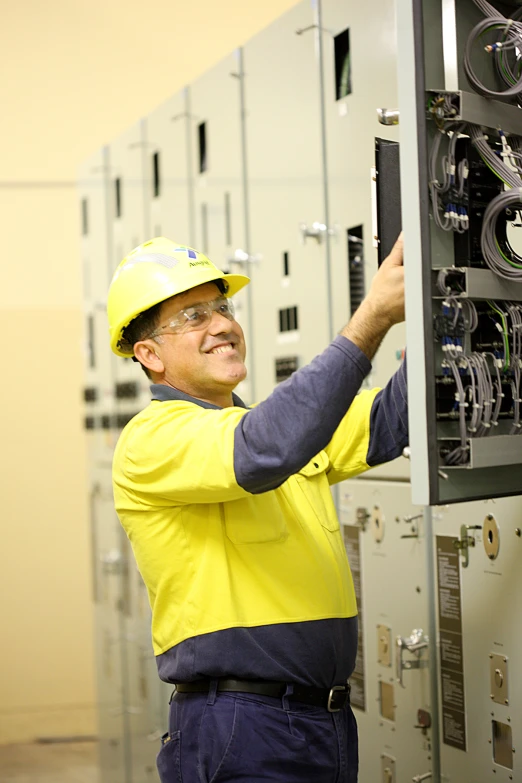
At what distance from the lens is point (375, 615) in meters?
2.97

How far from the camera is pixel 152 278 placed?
2088mm

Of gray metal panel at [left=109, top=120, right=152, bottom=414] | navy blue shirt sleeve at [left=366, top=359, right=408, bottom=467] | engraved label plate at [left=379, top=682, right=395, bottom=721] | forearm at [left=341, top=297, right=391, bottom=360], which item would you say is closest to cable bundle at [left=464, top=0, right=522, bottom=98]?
forearm at [left=341, top=297, right=391, bottom=360]

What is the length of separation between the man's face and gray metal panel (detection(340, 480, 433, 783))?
902 millimetres

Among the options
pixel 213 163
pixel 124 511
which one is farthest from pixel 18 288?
pixel 124 511

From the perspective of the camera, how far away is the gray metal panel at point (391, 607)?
274cm

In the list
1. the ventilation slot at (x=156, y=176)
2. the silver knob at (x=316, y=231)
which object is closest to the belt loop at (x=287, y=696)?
the silver knob at (x=316, y=231)

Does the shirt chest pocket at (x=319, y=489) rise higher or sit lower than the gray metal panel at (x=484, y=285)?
lower

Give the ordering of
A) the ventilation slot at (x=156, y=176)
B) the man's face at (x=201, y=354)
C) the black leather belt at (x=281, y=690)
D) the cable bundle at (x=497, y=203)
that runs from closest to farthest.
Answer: the cable bundle at (x=497, y=203), the black leather belt at (x=281, y=690), the man's face at (x=201, y=354), the ventilation slot at (x=156, y=176)

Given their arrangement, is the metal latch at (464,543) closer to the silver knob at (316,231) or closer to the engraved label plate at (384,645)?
the engraved label plate at (384,645)

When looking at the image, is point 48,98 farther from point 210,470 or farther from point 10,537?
point 210,470

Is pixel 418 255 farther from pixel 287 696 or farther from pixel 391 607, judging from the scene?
pixel 391 607

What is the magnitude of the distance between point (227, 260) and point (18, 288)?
3.09 m

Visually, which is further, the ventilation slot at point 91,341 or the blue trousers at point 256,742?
the ventilation slot at point 91,341

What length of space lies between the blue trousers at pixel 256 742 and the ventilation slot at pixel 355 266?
51.8 inches
